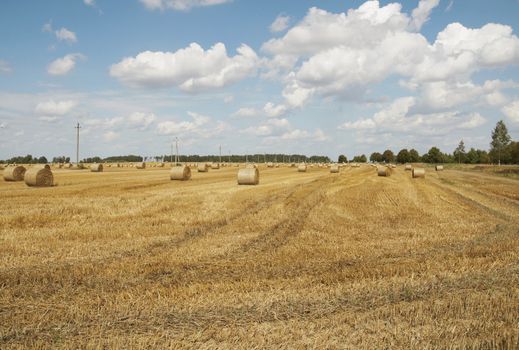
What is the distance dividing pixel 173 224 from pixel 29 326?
9234 mm

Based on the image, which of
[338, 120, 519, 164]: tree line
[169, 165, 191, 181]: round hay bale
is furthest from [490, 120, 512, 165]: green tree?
[169, 165, 191, 181]: round hay bale

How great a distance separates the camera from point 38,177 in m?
30.3

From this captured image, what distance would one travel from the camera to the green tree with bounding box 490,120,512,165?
124m

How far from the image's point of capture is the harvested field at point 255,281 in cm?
589

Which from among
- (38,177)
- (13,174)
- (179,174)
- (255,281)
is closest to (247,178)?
(179,174)

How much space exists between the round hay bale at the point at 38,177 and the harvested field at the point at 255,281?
573 inches

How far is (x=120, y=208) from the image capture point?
1873cm

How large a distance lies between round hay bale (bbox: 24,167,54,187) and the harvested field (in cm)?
1455

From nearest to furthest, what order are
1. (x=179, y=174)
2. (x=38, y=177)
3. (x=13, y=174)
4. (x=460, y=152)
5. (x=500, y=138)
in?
(x=38, y=177)
(x=13, y=174)
(x=179, y=174)
(x=500, y=138)
(x=460, y=152)

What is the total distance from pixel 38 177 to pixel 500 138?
415 feet

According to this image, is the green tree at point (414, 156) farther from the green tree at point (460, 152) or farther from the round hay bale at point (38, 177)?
the round hay bale at point (38, 177)

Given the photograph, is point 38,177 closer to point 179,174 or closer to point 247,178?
point 179,174

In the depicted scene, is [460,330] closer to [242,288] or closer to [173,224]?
[242,288]

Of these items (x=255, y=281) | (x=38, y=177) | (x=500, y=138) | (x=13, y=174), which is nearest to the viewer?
(x=255, y=281)
